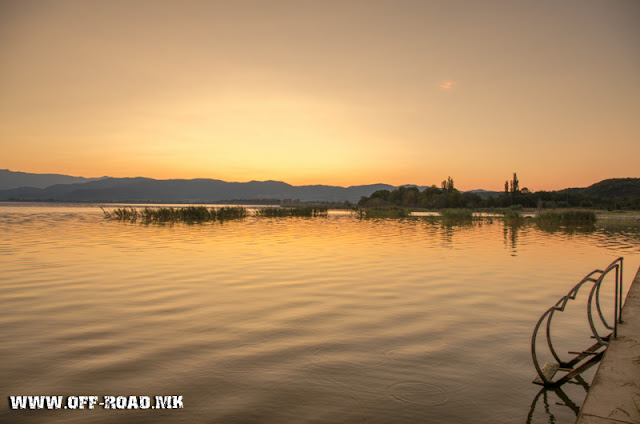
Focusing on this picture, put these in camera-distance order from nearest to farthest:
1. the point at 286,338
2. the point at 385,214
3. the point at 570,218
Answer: the point at 286,338, the point at 570,218, the point at 385,214

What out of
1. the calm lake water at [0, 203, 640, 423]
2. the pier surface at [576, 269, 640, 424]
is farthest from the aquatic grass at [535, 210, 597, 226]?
the pier surface at [576, 269, 640, 424]

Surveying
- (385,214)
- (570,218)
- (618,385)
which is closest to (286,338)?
(618,385)

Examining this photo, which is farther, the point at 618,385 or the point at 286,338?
the point at 286,338

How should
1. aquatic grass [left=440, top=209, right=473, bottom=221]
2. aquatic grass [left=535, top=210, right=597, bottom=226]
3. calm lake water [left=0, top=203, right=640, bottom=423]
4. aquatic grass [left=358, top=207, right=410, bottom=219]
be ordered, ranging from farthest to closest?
aquatic grass [left=358, top=207, right=410, bottom=219], aquatic grass [left=440, top=209, right=473, bottom=221], aquatic grass [left=535, top=210, right=597, bottom=226], calm lake water [left=0, top=203, right=640, bottom=423]

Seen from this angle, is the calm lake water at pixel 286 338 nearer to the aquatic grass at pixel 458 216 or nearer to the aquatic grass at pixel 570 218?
the aquatic grass at pixel 570 218

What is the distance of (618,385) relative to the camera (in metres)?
5.52

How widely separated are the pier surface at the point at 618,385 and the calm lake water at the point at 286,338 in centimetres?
93

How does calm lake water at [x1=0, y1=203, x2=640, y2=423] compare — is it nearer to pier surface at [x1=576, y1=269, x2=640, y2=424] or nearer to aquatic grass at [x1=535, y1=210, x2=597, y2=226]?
pier surface at [x1=576, y1=269, x2=640, y2=424]

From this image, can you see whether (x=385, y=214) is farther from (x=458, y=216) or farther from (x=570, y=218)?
(x=570, y=218)

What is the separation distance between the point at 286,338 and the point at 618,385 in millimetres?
6179

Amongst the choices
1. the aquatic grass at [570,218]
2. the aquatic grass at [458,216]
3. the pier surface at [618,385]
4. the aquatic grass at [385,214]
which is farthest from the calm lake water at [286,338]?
the aquatic grass at [385,214]

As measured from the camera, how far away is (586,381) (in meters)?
7.66

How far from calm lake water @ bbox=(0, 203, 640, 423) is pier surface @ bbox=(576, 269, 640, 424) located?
0.93 meters

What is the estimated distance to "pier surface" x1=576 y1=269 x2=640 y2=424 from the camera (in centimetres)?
471
